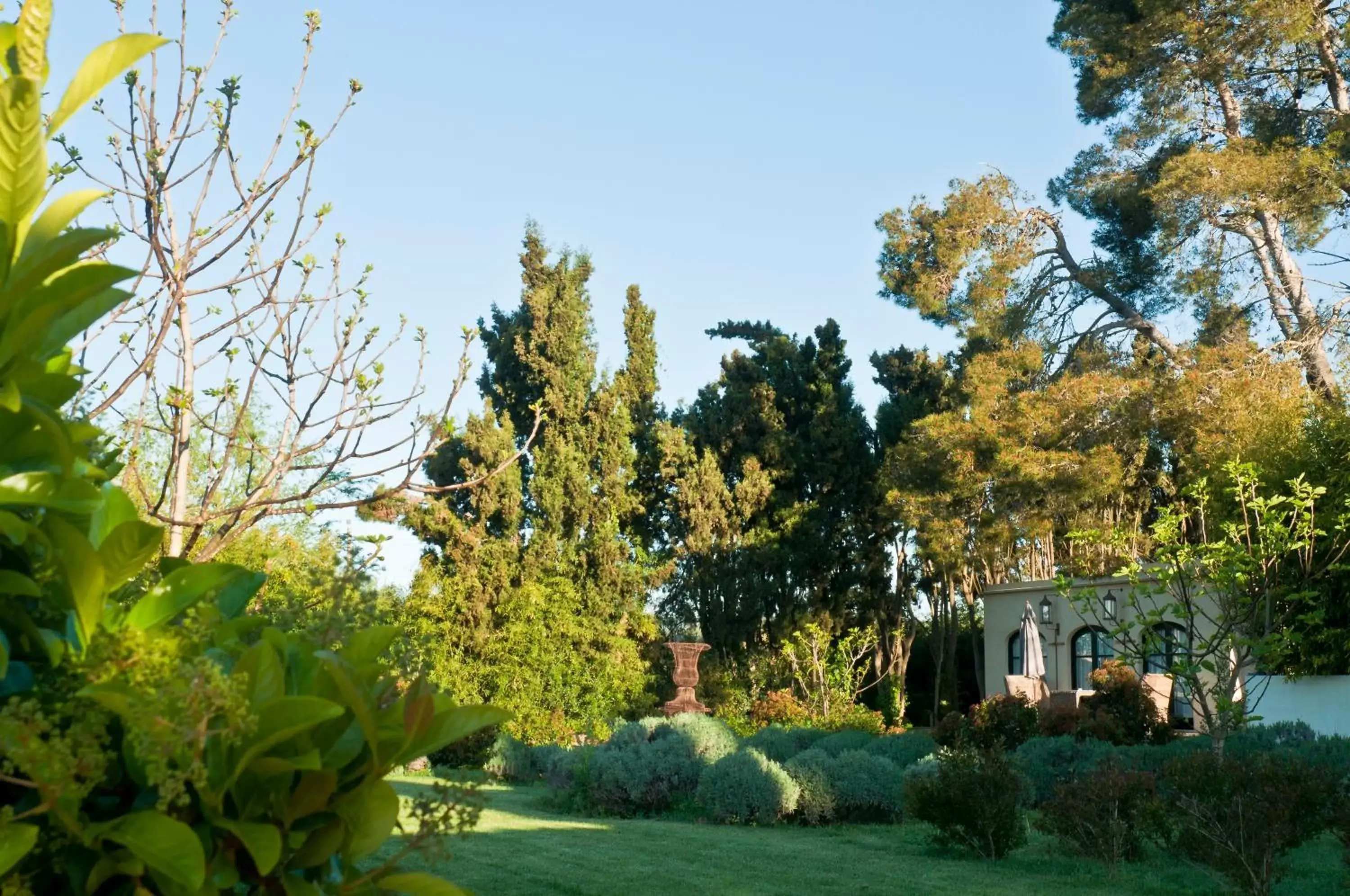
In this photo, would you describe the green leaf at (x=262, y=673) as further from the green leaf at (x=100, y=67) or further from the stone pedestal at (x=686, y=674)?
the stone pedestal at (x=686, y=674)

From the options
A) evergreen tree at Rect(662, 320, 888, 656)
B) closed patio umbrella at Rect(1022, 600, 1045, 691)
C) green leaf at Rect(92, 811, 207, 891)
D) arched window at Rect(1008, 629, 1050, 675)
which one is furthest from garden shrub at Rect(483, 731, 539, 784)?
green leaf at Rect(92, 811, 207, 891)

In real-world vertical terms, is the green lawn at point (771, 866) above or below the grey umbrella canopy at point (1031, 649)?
below

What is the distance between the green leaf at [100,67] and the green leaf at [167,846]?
891mm

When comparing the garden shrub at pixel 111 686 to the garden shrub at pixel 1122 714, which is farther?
the garden shrub at pixel 1122 714

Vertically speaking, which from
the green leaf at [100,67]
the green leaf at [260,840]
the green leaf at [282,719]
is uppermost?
the green leaf at [100,67]

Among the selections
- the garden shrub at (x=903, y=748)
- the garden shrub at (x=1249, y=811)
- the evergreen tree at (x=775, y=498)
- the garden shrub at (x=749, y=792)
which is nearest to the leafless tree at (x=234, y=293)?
the garden shrub at (x=1249, y=811)

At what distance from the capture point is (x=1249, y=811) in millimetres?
6832

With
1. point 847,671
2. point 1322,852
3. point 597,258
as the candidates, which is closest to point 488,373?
point 597,258

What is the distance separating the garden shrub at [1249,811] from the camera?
22.4ft

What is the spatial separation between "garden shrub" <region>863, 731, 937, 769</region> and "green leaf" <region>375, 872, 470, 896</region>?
1192 cm

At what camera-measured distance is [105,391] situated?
149 inches

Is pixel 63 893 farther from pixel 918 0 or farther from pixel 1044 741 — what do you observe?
pixel 918 0

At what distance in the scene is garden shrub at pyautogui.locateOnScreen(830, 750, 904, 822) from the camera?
10859 mm

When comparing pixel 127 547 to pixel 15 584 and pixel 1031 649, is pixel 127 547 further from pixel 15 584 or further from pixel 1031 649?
pixel 1031 649
